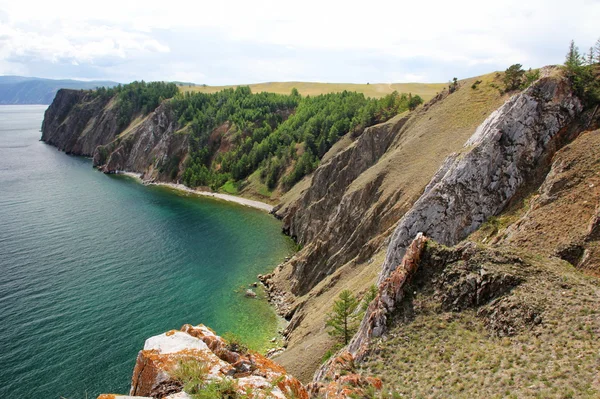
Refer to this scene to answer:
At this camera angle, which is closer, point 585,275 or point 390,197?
point 585,275

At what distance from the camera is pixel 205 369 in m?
14.9

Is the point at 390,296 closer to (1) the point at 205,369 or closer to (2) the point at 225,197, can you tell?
(1) the point at 205,369

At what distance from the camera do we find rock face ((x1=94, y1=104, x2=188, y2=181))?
15725cm

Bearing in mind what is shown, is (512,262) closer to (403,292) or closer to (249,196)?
(403,292)

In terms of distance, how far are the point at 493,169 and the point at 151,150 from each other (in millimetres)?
156088

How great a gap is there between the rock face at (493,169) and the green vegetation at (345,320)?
478 cm

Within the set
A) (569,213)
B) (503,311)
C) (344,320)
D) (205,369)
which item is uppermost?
(569,213)

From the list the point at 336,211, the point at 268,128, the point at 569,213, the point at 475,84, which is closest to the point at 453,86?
the point at 475,84

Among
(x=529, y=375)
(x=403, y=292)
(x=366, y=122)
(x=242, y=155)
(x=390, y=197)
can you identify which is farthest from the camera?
(x=242, y=155)

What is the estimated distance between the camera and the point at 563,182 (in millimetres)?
35469

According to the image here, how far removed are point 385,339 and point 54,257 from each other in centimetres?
7288

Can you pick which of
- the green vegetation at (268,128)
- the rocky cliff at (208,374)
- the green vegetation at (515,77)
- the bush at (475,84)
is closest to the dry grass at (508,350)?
the rocky cliff at (208,374)

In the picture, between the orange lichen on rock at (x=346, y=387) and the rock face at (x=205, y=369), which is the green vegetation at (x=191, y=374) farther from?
the orange lichen on rock at (x=346, y=387)

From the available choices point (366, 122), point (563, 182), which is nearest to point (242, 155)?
point (366, 122)
